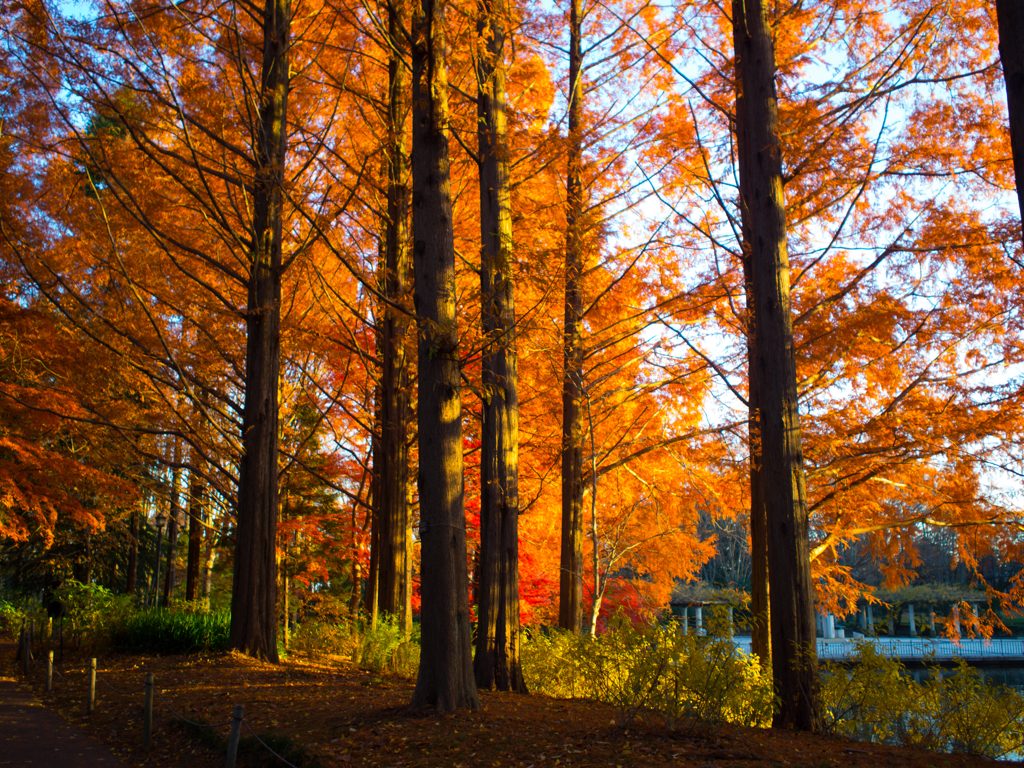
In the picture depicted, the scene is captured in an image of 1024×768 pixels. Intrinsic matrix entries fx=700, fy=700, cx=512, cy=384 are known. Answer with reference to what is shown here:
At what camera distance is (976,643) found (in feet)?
95.6

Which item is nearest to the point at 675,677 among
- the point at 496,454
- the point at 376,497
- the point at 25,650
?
the point at 496,454

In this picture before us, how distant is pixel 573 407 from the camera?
12.1 metres

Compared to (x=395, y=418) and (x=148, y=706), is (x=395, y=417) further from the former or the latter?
(x=148, y=706)

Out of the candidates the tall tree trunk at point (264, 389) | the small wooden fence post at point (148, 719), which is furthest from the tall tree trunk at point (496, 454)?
the small wooden fence post at point (148, 719)

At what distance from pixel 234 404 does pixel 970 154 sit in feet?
36.1

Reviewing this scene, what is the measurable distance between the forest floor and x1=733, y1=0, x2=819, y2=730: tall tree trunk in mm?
596

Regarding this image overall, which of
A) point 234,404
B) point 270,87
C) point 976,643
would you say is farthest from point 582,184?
point 976,643

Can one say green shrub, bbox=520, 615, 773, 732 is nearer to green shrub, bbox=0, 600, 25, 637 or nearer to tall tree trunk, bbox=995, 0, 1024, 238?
tall tree trunk, bbox=995, 0, 1024, 238

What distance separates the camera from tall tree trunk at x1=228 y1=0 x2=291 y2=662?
10.2 metres

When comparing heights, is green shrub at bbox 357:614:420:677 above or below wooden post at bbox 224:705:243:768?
below

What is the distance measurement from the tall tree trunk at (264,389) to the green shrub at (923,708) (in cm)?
766

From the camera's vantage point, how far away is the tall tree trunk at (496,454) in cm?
794

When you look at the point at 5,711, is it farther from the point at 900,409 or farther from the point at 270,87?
the point at 900,409

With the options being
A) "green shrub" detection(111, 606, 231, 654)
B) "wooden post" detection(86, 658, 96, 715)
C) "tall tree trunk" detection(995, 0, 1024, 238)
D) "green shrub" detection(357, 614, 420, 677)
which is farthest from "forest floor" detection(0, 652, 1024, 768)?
"tall tree trunk" detection(995, 0, 1024, 238)
